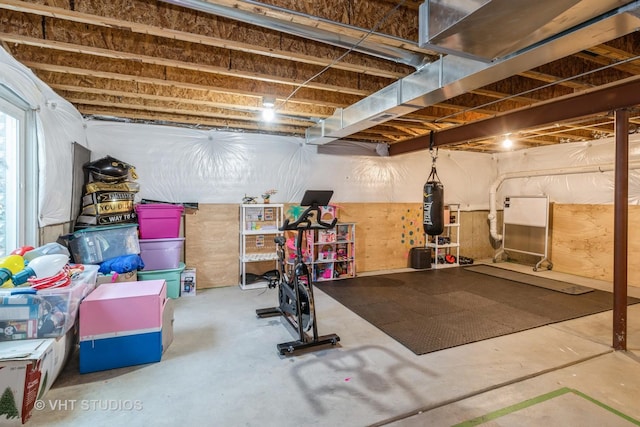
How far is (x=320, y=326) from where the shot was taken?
3387 millimetres

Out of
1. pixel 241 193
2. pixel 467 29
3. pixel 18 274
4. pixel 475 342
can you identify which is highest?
pixel 467 29

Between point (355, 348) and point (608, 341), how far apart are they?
2.47 meters

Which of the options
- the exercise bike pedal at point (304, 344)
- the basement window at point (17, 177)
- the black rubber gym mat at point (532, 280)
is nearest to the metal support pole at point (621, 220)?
the black rubber gym mat at point (532, 280)

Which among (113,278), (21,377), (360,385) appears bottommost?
(360,385)

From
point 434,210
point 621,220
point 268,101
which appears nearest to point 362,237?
point 434,210

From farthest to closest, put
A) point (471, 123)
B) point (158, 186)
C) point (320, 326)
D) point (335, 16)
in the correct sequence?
point (158, 186) → point (471, 123) → point (320, 326) → point (335, 16)

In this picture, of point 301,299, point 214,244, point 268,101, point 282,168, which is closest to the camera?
point 301,299

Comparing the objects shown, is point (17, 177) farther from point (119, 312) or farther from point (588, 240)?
point (588, 240)

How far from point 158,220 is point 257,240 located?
154 cm

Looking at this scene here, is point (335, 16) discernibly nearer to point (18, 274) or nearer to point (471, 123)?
point (18, 274)

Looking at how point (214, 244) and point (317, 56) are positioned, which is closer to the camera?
point (317, 56)

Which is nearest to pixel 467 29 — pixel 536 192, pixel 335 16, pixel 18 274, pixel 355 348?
pixel 335 16

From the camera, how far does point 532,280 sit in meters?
5.36

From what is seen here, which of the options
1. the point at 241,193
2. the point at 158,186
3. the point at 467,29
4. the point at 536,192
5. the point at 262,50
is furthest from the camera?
the point at 536,192
